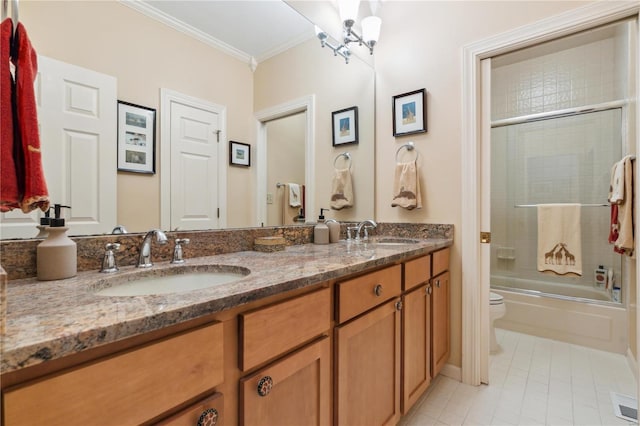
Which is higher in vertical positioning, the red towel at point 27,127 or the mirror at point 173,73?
the mirror at point 173,73

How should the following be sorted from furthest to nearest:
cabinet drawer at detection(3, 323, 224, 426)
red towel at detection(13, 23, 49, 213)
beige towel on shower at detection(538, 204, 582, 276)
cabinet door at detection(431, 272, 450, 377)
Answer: beige towel on shower at detection(538, 204, 582, 276) < cabinet door at detection(431, 272, 450, 377) < red towel at detection(13, 23, 49, 213) < cabinet drawer at detection(3, 323, 224, 426)

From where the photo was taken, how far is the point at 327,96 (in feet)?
6.27

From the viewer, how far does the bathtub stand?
213 cm

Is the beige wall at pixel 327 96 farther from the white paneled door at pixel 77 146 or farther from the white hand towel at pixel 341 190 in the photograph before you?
the white paneled door at pixel 77 146

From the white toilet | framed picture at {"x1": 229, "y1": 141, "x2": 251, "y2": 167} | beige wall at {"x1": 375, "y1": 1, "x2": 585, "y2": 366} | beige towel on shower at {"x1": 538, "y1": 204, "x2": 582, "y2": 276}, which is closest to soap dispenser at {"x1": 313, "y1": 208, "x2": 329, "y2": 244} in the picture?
framed picture at {"x1": 229, "y1": 141, "x2": 251, "y2": 167}

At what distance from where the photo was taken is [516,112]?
297 cm

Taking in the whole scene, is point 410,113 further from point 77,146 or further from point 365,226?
point 77,146

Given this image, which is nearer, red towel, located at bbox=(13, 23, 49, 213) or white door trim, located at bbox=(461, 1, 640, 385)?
red towel, located at bbox=(13, 23, 49, 213)

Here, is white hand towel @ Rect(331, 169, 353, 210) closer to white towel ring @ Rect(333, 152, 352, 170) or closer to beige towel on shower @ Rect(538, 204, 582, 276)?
white towel ring @ Rect(333, 152, 352, 170)

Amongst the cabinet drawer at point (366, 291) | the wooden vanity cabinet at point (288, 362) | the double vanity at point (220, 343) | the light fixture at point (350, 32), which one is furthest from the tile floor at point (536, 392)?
the light fixture at point (350, 32)

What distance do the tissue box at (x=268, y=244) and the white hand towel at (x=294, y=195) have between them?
1.21 feet

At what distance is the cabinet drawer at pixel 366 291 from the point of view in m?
0.98

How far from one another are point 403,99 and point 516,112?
167 centimetres

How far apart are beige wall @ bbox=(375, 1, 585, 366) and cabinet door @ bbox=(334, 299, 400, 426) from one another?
0.78 m
